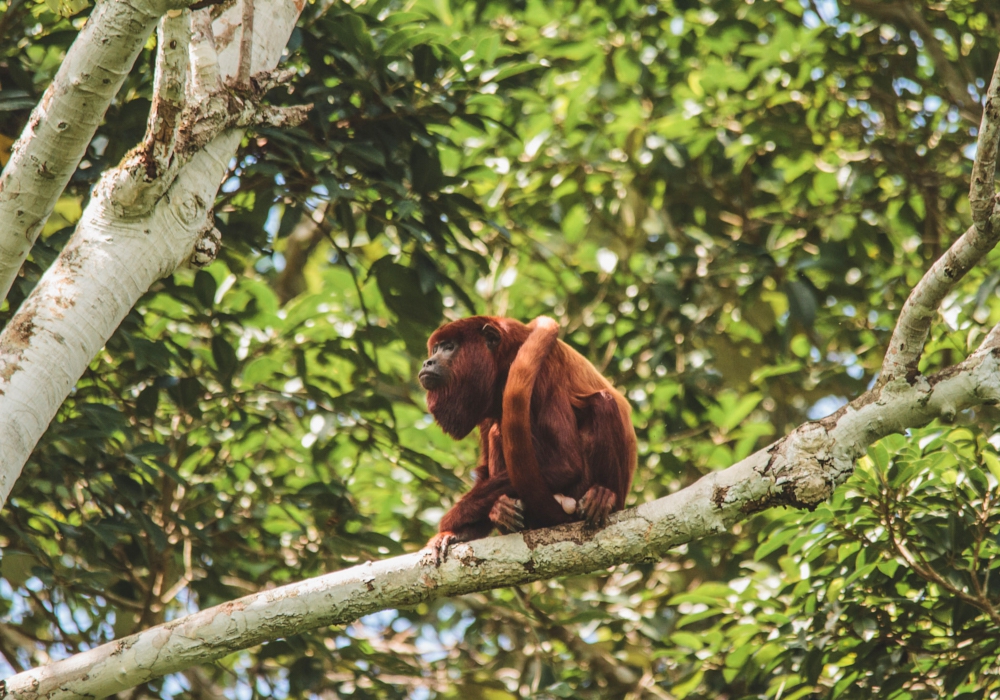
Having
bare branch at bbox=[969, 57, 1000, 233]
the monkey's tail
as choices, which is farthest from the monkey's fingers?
bare branch at bbox=[969, 57, 1000, 233]

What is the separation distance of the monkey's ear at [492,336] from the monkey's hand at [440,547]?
2.85 feet

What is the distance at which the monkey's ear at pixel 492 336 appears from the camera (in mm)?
4012

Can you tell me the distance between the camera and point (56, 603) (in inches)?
199

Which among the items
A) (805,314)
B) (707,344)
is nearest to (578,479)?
(805,314)

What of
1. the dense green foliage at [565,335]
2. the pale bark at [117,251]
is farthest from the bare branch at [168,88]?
the dense green foliage at [565,335]

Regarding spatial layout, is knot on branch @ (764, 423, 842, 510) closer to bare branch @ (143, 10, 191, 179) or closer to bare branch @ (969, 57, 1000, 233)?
bare branch @ (969, 57, 1000, 233)

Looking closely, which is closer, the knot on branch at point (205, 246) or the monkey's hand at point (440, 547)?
the monkey's hand at point (440, 547)

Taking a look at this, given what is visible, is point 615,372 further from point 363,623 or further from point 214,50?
point 214,50

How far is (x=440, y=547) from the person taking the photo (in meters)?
3.15

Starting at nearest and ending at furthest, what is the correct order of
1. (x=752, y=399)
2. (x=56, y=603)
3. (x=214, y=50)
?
1. (x=214, y=50)
2. (x=56, y=603)
3. (x=752, y=399)

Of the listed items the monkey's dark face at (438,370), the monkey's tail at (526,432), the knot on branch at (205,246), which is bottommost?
the monkey's tail at (526,432)

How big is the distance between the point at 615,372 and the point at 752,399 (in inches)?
38.1

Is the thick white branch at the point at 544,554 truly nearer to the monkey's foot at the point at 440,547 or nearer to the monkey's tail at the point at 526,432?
the monkey's foot at the point at 440,547

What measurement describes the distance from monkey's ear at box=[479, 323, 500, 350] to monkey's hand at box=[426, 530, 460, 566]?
0.87 meters
